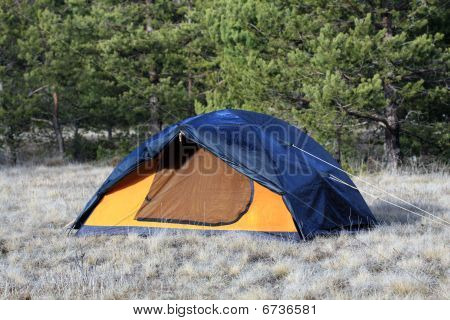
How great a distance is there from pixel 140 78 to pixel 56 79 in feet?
8.40

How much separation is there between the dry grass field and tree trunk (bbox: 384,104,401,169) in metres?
4.38

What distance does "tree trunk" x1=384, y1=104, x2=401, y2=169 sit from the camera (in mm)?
12477

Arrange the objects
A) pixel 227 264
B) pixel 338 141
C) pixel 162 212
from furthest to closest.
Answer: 1. pixel 338 141
2. pixel 162 212
3. pixel 227 264

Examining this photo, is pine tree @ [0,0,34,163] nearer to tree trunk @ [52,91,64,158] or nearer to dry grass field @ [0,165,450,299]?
tree trunk @ [52,91,64,158]

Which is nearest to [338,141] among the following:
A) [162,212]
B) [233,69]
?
[233,69]

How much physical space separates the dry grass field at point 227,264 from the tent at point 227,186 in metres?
0.29

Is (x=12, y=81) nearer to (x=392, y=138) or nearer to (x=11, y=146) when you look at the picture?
(x=11, y=146)

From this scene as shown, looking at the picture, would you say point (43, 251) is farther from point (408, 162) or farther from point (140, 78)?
point (140, 78)

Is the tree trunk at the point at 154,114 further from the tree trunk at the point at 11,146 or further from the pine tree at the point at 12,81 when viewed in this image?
the tree trunk at the point at 11,146

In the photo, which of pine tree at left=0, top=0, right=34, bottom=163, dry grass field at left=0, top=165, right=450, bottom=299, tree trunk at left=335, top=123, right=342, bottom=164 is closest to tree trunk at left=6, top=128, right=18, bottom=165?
pine tree at left=0, top=0, right=34, bottom=163

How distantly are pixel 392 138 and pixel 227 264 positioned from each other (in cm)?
780

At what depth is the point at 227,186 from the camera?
741 centimetres

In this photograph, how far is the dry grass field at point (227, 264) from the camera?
5.19 meters

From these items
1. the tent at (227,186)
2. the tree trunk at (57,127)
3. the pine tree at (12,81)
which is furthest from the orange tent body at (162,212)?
the tree trunk at (57,127)
